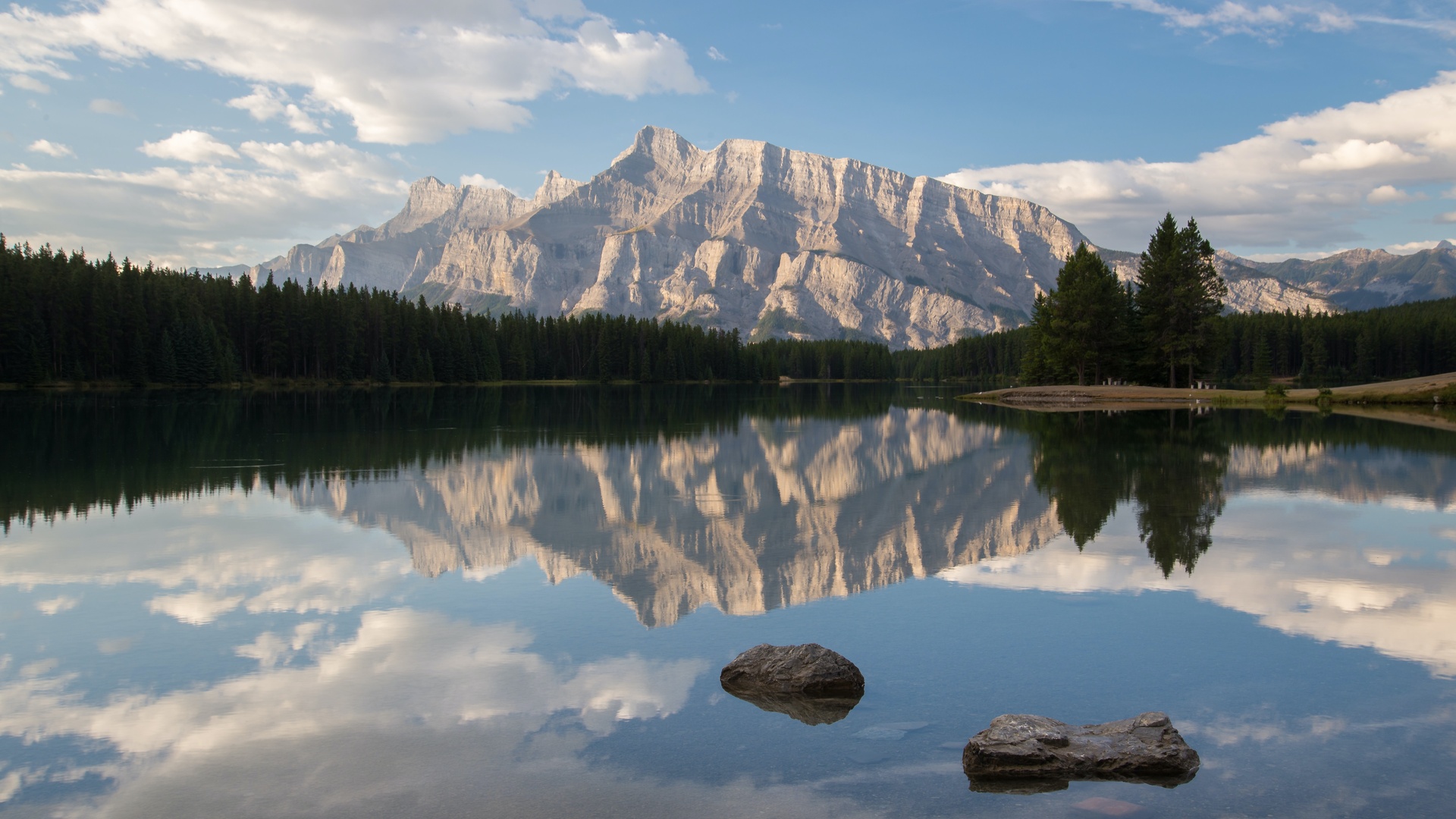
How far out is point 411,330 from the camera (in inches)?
5157

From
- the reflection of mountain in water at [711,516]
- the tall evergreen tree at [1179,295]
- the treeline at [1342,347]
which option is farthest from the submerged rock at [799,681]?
the treeline at [1342,347]

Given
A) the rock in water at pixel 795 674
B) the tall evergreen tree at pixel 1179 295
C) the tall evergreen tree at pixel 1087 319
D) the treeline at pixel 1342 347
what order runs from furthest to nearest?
1. the treeline at pixel 1342 347
2. the tall evergreen tree at pixel 1087 319
3. the tall evergreen tree at pixel 1179 295
4. the rock in water at pixel 795 674

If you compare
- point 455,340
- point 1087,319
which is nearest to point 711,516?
point 1087,319

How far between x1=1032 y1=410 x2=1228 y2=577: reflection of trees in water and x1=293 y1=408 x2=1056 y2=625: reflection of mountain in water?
0.88 meters

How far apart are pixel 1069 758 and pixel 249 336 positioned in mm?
121526

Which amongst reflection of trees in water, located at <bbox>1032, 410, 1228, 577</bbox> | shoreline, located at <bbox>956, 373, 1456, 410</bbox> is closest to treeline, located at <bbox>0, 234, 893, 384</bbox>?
shoreline, located at <bbox>956, 373, 1456, 410</bbox>

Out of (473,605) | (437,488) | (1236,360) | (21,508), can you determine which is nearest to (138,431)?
(21,508)

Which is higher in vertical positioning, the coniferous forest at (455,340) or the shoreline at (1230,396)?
the coniferous forest at (455,340)

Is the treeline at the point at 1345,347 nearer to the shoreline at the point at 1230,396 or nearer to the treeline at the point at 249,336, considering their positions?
the shoreline at the point at 1230,396

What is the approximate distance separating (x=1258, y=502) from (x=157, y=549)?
2226cm

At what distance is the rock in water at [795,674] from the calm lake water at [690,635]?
0.33 meters

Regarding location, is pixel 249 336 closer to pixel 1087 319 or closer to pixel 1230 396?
pixel 1087 319

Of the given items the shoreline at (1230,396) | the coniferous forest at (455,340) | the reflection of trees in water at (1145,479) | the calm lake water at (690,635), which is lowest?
the calm lake water at (690,635)

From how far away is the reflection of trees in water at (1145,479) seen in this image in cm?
1586
